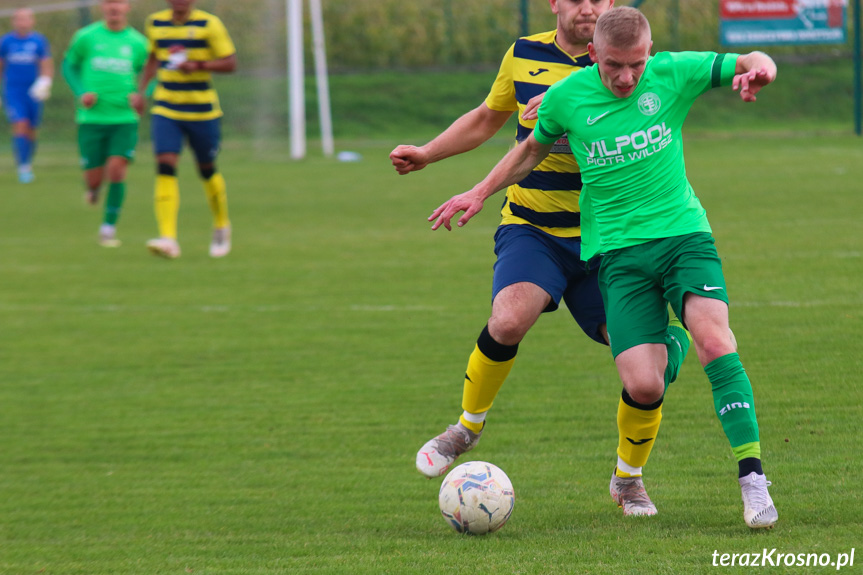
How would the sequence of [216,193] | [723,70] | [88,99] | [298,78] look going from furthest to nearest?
[298,78] → [88,99] → [216,193] → [723,70]

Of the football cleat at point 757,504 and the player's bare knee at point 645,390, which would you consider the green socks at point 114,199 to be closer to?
the player's bare knee at point 645,390

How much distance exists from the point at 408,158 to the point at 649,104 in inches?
39.5

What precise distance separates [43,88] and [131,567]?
42.6 ft

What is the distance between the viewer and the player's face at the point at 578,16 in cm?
439

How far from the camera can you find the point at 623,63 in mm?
3740

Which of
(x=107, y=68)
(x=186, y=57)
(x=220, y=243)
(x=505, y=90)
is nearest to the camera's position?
(x=505, y=90)

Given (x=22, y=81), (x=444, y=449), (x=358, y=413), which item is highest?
(x=444, y=449)

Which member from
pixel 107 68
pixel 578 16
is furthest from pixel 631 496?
pixel 107 68

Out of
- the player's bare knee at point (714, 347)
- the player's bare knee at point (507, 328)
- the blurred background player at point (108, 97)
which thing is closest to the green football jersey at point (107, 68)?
the blurred background player at point (108, 97)

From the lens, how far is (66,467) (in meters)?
5.06

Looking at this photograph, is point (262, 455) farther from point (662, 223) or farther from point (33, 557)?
point (662, 223)

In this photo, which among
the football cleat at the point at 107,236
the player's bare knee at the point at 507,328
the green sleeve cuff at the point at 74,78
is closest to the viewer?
the player's bare knee at the point at 507,328

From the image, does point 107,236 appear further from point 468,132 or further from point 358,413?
point 468,132

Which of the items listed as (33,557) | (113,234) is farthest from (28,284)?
(33,557)
